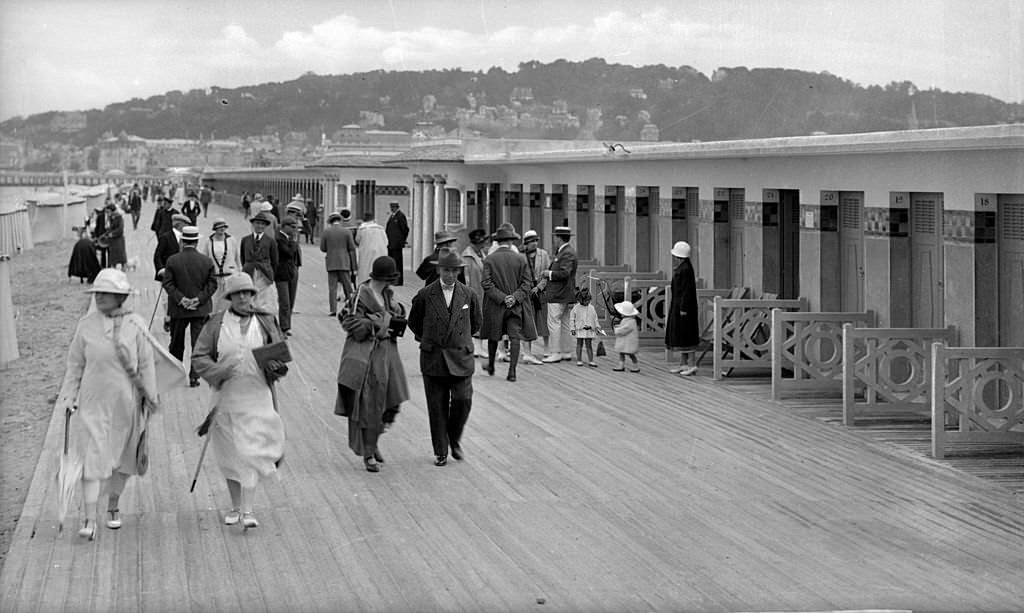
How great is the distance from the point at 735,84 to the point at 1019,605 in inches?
2360

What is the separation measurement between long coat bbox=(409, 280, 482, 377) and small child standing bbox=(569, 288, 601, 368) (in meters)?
6.16

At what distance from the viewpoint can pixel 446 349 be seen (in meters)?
10.5

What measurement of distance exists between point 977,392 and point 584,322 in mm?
6538

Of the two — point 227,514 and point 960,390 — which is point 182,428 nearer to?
point 227,514

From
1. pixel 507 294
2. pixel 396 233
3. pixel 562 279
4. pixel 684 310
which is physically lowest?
pixel 684 310

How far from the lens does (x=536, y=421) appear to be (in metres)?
12.8

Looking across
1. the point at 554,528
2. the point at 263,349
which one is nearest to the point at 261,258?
the point at 263,349

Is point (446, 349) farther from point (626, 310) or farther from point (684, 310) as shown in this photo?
point (684, 310)

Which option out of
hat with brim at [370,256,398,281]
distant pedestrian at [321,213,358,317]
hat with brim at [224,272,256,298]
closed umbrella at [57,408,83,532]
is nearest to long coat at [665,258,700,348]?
distant pedestrian at [321,213,358,317]

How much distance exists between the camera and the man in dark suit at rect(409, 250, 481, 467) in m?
10.5

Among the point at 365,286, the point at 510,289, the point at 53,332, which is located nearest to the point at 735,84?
the point at 53,332

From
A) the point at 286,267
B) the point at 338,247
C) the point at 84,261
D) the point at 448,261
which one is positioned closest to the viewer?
the point at 448,261

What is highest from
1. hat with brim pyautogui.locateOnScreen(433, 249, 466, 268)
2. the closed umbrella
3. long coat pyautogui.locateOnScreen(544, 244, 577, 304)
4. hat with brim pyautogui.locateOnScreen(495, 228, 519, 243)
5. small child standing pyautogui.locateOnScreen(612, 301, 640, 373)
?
hat with brim pyautogui.locateOnScreen(495, 228, 519, 243)

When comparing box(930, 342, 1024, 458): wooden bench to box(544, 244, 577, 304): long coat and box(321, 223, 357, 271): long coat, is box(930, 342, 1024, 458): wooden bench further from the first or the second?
box(321, 223, 357, 271): long coat
